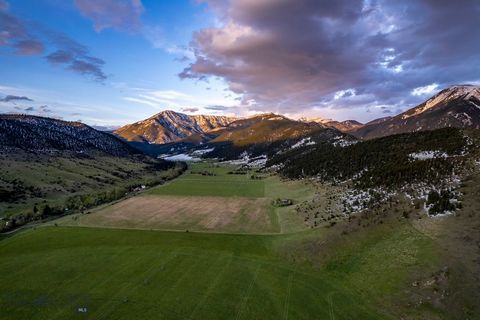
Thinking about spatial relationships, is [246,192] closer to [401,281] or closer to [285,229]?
[285,229]

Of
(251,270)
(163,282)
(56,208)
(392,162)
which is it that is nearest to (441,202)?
(392,162)

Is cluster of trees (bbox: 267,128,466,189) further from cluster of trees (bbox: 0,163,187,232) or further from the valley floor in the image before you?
cluster of trees (bbox: 0,163,187,232)

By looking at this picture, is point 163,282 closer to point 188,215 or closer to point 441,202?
point 188,215

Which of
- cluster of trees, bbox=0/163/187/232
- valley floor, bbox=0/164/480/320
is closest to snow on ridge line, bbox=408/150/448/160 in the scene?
valley floor, bbox=0/164/480/320

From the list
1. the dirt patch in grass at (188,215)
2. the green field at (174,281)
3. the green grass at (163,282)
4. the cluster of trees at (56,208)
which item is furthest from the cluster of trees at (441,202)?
the cluster of trees at (56,208)

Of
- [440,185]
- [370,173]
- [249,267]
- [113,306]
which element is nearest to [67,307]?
[113,306]

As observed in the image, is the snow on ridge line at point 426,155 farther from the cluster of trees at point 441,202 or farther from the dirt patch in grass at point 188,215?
the dirt patch in grass at point 188,215
